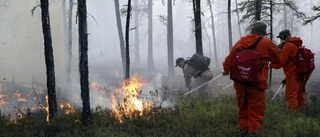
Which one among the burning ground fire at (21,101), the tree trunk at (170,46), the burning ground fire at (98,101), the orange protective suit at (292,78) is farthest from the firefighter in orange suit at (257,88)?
the tree trunk at (170,46)

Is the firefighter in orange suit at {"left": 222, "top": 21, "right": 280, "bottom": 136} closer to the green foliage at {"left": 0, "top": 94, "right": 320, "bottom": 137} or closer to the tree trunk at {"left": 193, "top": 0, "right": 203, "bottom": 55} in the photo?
the green foliage at {"left": 0, "top": 94, "right": 320, "bottom": 137}

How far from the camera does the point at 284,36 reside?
7.16 metres

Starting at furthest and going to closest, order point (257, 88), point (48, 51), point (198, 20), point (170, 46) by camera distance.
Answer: point (170, 46)
point (198, 20)
point (48, 51)
point (257, 88)

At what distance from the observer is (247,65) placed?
507cm

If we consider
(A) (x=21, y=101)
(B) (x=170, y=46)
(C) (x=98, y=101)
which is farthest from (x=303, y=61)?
(B) (x=170, y=46)

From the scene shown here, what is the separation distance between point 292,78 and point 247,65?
2546 millimetres

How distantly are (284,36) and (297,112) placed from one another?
1.83m

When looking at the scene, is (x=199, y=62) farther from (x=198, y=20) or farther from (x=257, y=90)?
(x=257, y=90)

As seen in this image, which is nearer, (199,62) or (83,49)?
(83,49)

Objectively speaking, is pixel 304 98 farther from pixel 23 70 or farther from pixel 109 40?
pixel 109 40

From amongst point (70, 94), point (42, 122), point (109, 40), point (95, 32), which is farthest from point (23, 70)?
point (95, 32)

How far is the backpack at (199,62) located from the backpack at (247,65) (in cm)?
485

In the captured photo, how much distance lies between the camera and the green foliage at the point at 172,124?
5.69 metres

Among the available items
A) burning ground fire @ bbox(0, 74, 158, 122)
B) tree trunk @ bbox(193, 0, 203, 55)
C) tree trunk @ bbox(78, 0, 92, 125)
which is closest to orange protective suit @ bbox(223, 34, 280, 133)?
burning ground fire @ bbox(0, 74, 158, 122)
